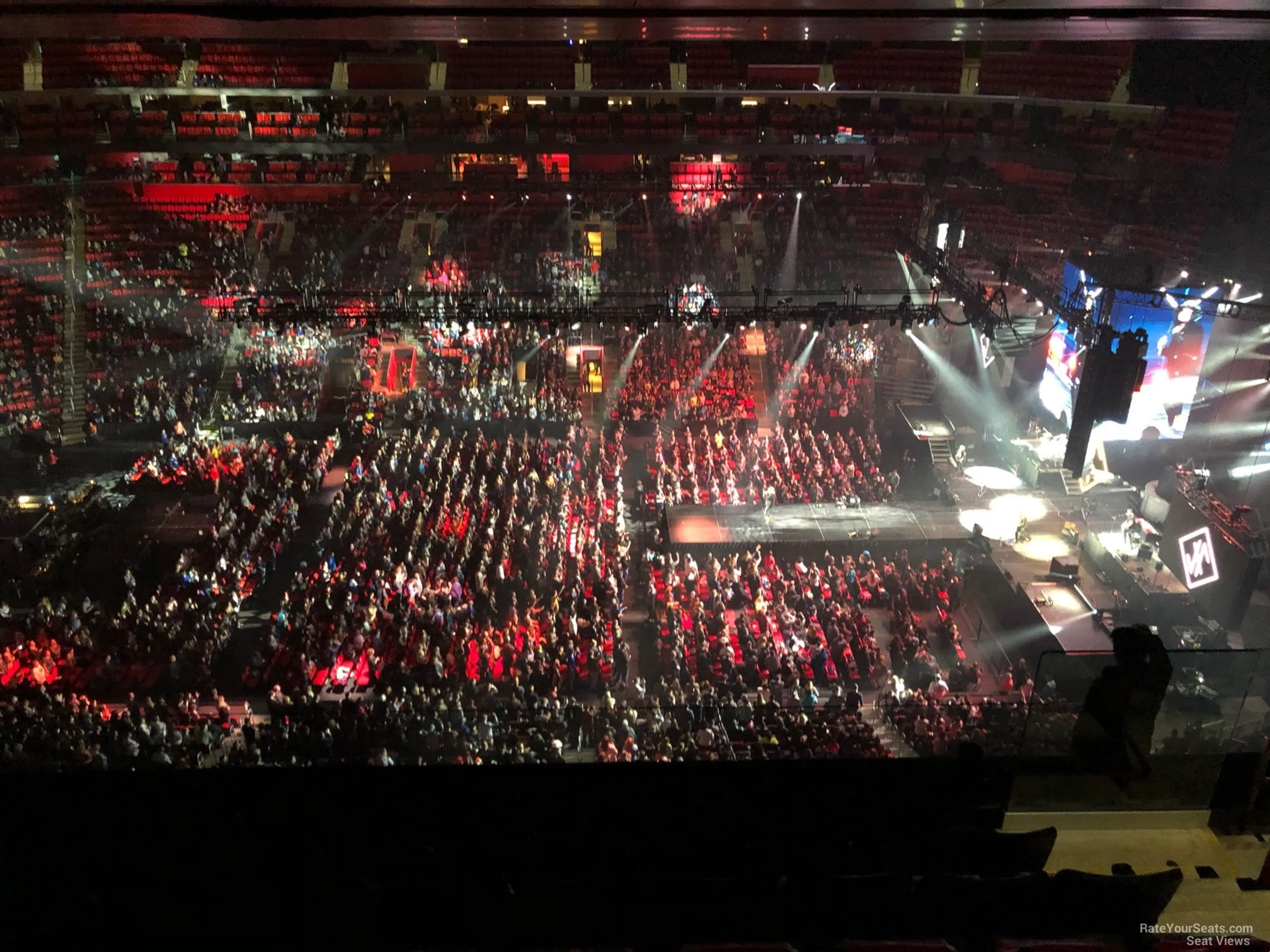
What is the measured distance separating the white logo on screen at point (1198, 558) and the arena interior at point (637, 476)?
0.08 metres

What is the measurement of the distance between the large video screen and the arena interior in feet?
0.22

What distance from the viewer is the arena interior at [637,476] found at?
2.84 metres

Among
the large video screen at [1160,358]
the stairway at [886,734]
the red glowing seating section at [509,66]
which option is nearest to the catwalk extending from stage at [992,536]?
the large video screen at [1160,358]

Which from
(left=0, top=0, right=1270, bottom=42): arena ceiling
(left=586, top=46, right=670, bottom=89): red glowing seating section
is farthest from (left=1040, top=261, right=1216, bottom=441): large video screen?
(left=586, top=46, right=670, bottom=89): red glowing seating section

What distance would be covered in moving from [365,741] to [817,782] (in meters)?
2.32

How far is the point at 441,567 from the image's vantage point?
8859 mm

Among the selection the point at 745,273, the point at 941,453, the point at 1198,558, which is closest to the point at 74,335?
the point at 745,273

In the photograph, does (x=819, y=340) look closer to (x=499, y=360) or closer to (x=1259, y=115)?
(x=499, y=360)

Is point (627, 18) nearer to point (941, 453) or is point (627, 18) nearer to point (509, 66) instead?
point (941, 453)

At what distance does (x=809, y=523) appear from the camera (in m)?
10.1

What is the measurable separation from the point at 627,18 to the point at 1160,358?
1028 cm

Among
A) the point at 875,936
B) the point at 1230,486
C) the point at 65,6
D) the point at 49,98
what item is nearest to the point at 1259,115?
the point at 1230,486

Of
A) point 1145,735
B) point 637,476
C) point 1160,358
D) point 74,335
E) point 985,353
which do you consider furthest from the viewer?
point 74,335

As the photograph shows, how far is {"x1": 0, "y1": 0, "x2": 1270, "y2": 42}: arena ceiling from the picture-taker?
6.88ft
